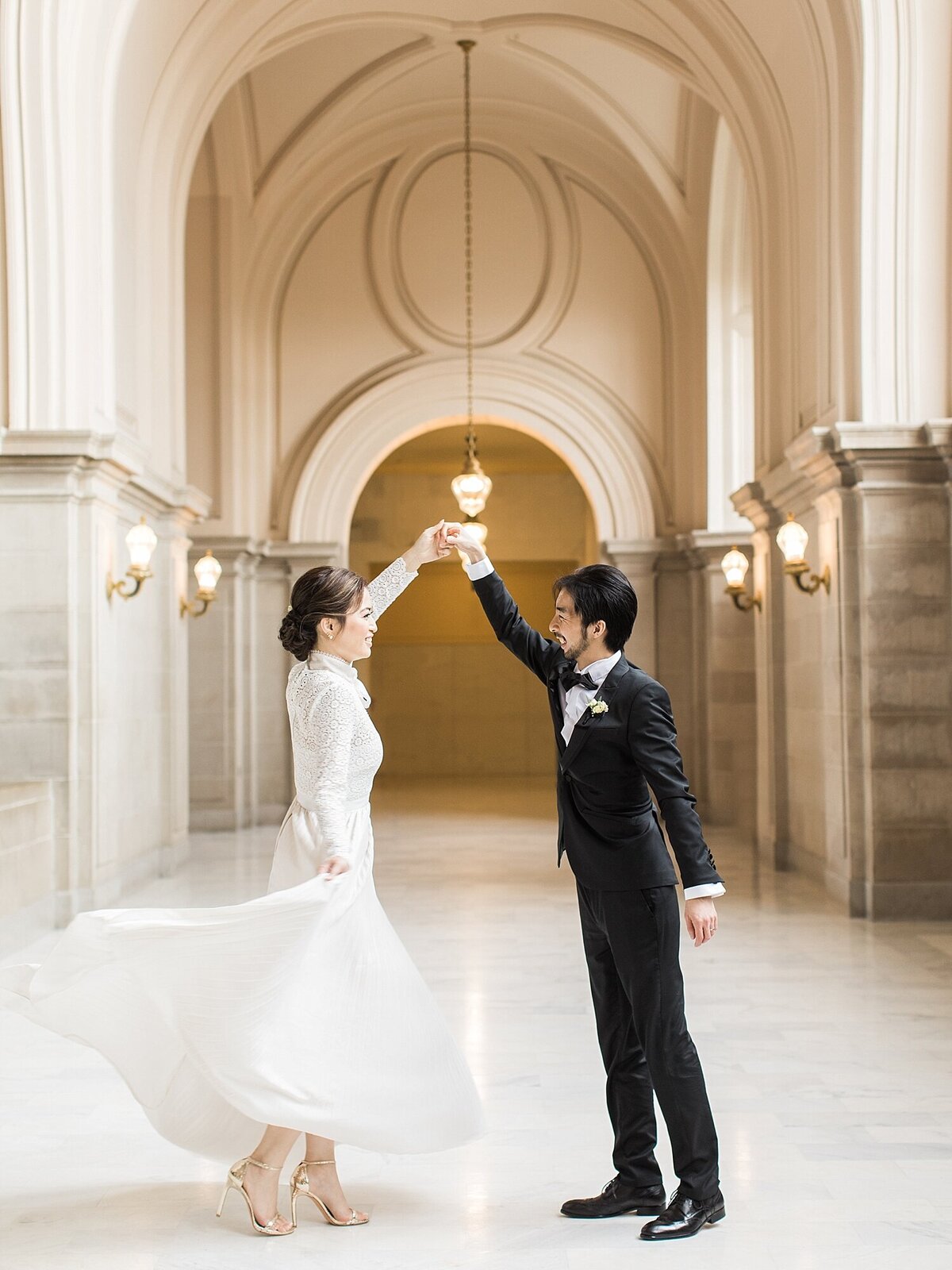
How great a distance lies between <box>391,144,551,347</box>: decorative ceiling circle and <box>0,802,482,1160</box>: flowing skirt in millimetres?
13054

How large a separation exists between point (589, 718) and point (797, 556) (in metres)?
6.03

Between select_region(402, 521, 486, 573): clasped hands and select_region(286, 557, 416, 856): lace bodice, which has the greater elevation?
select_region(402, 521, 486, 573): clasped hands

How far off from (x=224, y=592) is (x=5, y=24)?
23.1 feet

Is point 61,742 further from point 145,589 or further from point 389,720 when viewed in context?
point 389,720

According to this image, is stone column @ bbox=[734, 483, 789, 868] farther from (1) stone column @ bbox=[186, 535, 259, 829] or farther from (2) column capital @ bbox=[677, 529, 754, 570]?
(1) stone column @ bbox=[186, 535, 259, 829]

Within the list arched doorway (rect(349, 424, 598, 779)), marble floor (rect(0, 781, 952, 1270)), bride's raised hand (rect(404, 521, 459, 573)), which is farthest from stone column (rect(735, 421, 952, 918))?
arched doorway (rect(349, 424, 598, 779))

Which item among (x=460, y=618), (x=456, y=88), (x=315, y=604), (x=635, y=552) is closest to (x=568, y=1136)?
(x=315, y=604)

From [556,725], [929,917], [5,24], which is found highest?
[5,24]

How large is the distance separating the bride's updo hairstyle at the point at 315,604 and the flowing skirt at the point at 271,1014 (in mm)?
497

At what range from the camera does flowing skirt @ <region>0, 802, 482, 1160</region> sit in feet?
11.8

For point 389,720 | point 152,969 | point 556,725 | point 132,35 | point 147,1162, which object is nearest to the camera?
point 152,969

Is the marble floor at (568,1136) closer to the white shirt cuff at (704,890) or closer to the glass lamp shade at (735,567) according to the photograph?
the white shirt cuff at (704,890)

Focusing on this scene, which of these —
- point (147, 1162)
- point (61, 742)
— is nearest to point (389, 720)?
point (61, 742)

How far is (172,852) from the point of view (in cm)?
1108
